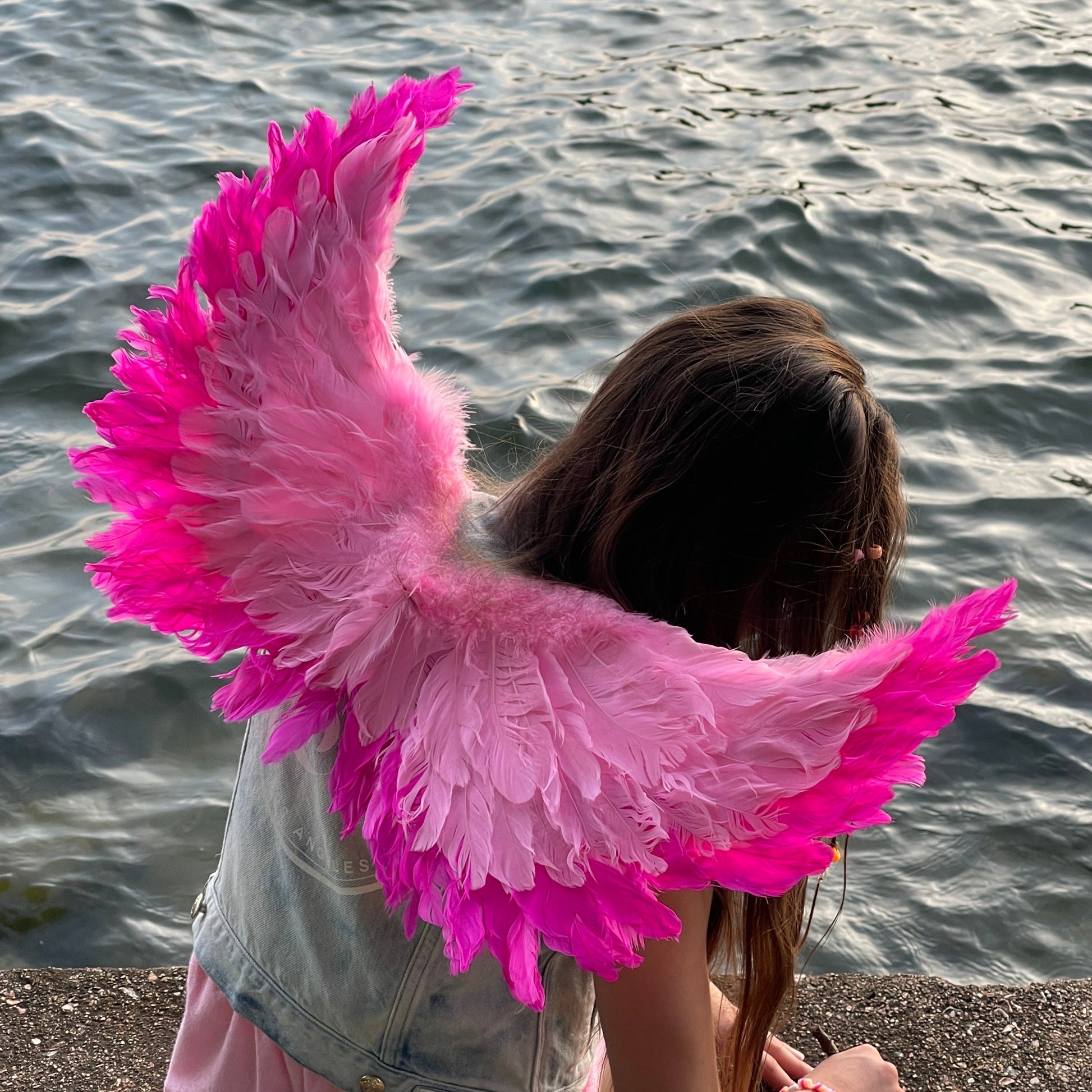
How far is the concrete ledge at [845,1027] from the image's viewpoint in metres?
2.04

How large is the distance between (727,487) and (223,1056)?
2.98 ft

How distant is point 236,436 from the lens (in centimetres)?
134

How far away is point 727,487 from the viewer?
1358 mm

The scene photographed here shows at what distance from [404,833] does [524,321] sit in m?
3.41

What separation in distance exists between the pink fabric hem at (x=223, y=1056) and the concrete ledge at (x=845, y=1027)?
0.46 metres

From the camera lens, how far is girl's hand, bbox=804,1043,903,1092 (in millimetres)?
1826

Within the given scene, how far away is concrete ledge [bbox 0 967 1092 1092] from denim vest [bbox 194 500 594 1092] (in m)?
0.67

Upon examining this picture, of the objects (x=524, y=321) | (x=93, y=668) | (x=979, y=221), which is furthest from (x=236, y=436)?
(x=979, y=221)

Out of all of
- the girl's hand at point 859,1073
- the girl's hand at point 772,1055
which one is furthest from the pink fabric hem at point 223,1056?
the girl's hand at point 859,1073

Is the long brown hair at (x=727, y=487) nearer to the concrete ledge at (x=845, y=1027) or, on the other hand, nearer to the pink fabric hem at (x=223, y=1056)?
the pink fabric hem at (x=223, y=1056)

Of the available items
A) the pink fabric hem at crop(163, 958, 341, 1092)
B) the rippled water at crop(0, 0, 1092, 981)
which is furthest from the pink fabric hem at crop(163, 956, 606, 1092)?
the rippled water at crop(0, 0, 1092, 981)

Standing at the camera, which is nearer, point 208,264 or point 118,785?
point 208,264

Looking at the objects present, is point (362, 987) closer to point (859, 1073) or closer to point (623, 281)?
point (859, 1073)

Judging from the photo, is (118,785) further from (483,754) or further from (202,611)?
(483,754)
